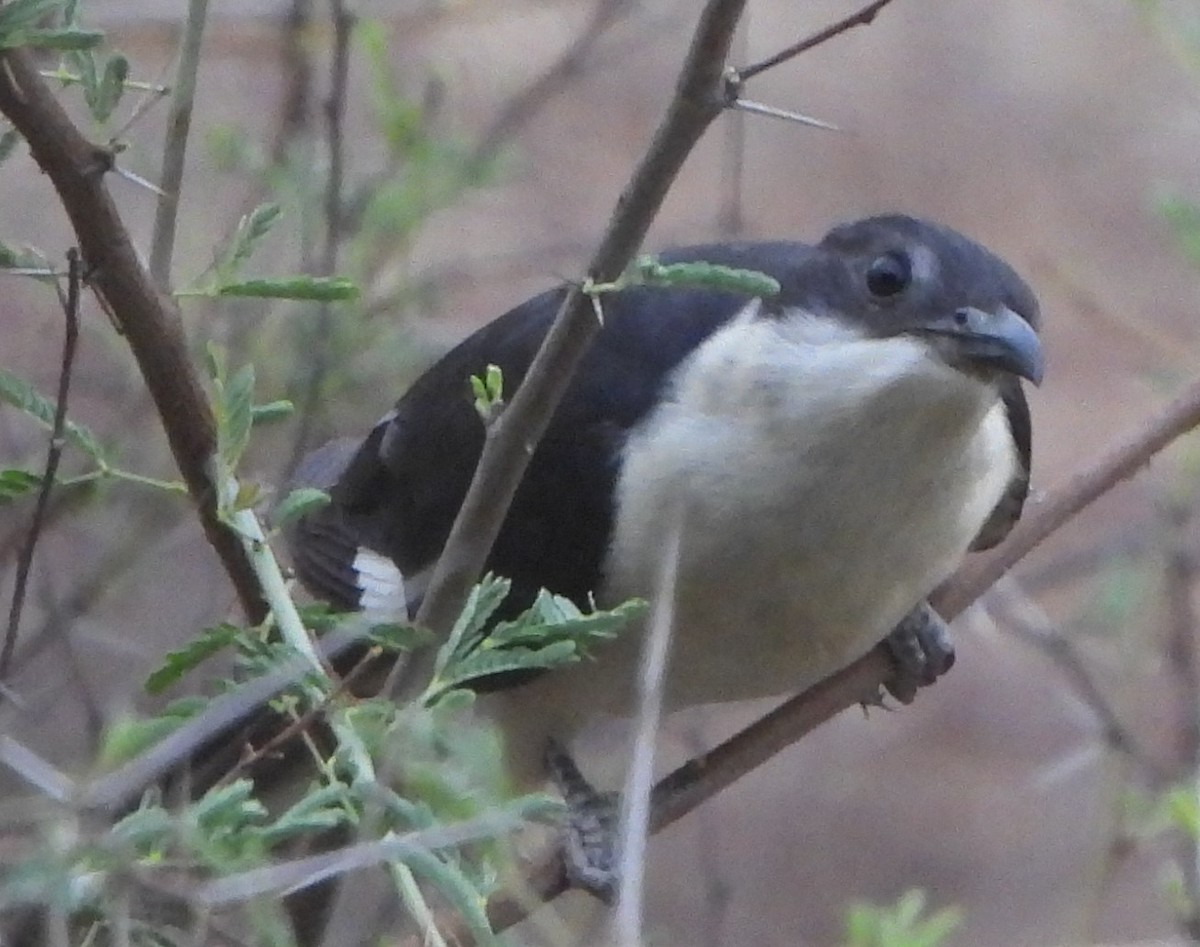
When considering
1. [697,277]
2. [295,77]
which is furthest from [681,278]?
[295,77]

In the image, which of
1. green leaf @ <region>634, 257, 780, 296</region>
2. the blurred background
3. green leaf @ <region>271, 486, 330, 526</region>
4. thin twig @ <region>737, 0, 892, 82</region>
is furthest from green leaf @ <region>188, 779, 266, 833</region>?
thin twig @ <region>737, 0, 892, 82</region>

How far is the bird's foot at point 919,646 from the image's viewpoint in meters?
2.39

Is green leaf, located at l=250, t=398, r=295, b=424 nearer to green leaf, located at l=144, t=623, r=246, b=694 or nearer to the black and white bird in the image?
green leaf, located at l=144, t=623, r=246, b=694

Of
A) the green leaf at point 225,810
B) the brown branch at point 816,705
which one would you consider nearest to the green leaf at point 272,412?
the green leaf at point 225,810

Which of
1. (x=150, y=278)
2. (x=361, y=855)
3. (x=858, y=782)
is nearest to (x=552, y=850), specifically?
(x=150, y=278)

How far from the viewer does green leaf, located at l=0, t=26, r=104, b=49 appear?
1.23 meters

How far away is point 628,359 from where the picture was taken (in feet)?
7.45

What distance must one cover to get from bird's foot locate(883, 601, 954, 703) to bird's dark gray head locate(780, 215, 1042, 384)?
447 mm

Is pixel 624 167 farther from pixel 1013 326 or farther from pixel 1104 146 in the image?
pixel 1013 326

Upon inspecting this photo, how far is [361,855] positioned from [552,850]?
1250 mm

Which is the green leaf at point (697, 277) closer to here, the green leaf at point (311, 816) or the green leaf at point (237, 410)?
the green leaf at point (237, 410)

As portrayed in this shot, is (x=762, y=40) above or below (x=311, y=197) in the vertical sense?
below

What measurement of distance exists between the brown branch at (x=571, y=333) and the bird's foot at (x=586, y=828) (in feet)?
2.33

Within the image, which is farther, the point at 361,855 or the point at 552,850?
the point at 552,850
